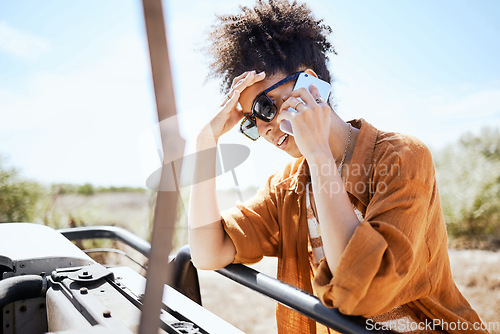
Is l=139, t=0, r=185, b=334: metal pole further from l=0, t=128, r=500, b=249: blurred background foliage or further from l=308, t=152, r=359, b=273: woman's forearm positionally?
l=0, t=128, r=500, b=249: blurred background foliage

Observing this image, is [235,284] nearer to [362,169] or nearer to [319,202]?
[362,169]

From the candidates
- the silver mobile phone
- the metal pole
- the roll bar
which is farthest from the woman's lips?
the metal pole

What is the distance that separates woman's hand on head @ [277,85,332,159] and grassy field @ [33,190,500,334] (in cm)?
297

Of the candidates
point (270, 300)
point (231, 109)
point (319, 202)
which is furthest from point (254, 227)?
A: point (270, 300)

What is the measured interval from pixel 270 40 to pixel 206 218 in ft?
2.64

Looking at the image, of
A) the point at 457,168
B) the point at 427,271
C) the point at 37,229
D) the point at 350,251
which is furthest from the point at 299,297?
the point at 457,168

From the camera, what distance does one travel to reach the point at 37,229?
1917 millimetres

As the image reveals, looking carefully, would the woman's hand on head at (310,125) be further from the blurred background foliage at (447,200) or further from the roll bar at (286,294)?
the blurred background foliage at (447,200)

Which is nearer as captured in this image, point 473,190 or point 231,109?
point 231,109

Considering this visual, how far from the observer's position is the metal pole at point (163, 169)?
1.44ft

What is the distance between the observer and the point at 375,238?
1.11 metres

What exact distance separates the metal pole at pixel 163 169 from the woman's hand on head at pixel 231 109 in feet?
3.92

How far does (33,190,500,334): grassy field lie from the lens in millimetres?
4836

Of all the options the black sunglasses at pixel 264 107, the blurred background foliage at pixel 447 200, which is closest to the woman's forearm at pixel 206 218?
the black sunglasses at pixel 264 107
